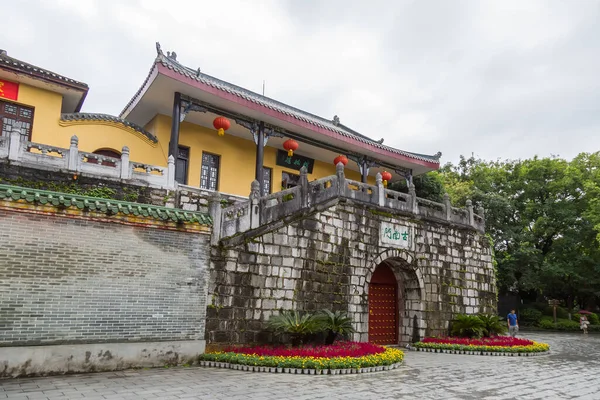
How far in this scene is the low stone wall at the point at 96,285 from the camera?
690 cm

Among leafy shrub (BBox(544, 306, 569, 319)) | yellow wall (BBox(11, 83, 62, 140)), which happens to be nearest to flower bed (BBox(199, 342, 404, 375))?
yellow wall (BBox(11, 83, 62, 140))

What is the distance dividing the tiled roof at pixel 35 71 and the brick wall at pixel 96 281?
220 inches

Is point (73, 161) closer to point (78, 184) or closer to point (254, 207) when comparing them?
point (78, 184)

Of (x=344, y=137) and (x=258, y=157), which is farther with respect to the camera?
(x=344, y=137)

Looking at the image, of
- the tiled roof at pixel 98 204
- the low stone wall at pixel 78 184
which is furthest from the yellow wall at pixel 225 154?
the tiled roof at pixel 98 204

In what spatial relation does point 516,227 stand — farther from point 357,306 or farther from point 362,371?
point 362,371

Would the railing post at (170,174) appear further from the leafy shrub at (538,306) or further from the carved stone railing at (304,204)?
the leafy shrub at (538,306)

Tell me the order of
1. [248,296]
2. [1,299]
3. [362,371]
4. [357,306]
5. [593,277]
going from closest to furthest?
1. [1,299]
2. [362,371]
3. [248,296]
4. [357,306]
5. [593,277]

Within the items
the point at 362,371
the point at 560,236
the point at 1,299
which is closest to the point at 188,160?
the point at 1,299

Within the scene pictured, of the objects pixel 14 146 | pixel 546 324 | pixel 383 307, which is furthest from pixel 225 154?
pixel 546 324

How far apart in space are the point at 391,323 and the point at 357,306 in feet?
8.65

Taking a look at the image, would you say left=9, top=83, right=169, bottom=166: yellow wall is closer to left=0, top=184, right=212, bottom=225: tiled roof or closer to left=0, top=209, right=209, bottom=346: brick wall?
left=0, top=184, right=212, bottom=225: tiled roof

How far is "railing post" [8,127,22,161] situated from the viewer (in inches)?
346

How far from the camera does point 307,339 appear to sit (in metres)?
9.48
